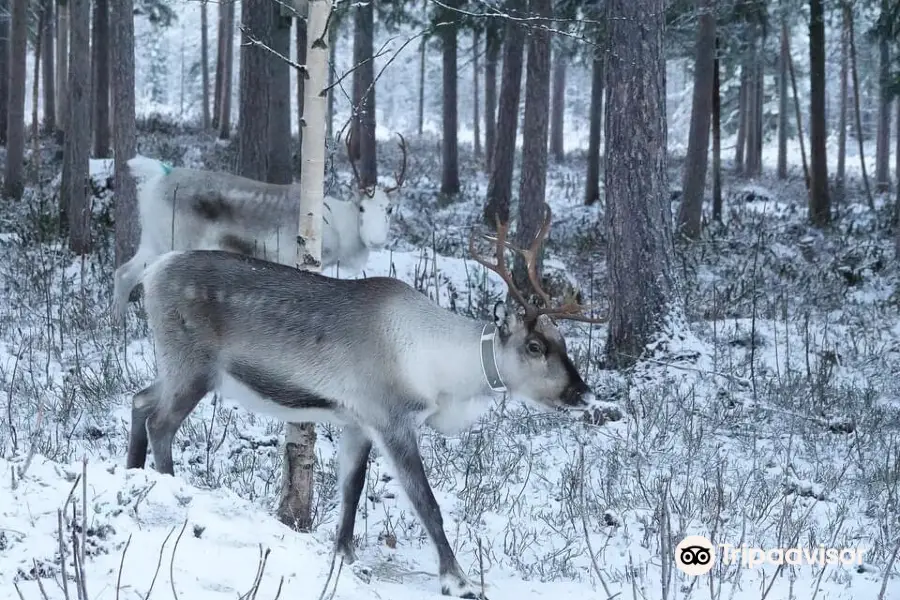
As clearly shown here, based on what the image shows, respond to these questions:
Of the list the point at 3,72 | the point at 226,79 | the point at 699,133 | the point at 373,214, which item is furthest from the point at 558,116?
the point at 373,214

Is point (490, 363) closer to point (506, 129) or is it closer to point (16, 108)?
point (506, 129)

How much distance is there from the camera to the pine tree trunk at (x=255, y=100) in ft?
36.3

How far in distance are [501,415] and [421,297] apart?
1.67 meters

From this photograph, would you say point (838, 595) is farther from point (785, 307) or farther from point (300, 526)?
point (785, 307)

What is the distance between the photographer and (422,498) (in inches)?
176

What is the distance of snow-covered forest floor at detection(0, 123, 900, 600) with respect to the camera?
3590mm

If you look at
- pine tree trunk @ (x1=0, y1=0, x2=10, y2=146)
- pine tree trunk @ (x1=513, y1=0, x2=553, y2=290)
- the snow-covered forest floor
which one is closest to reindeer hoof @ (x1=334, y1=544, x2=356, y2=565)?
the snow-covered forest floor

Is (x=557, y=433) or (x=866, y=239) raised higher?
(x=866, y=239)

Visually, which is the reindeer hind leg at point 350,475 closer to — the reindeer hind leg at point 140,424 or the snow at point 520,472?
the snow at point 520,472

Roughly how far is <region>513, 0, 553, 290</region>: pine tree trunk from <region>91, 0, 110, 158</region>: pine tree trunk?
31.9ft

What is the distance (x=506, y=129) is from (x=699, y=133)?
3157 millimetres

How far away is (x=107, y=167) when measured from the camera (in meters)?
14.2

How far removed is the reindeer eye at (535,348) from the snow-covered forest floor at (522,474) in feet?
2.88

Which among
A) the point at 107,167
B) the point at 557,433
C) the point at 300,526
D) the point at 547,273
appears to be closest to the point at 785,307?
the point at 547,273
